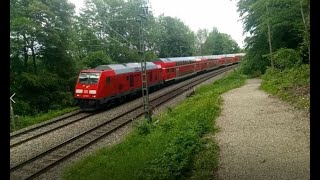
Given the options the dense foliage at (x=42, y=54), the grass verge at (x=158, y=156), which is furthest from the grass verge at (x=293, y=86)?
the dense foliage at (x=42, y=54)

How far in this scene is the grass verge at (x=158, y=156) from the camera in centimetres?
860

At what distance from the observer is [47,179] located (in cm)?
1023

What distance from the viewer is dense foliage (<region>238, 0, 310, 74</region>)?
77.0ft

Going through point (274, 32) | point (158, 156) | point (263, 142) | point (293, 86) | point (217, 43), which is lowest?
point (158, 156)

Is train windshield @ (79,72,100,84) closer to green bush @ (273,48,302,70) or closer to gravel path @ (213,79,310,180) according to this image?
gravel path @ (213,79,310,180)

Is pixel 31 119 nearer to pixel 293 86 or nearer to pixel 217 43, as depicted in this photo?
pixel 293 86

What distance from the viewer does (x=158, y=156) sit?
1007 centimetres

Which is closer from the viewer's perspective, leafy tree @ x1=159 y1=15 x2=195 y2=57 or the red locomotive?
the red locomotive

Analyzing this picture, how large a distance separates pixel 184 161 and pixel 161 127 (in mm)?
5918

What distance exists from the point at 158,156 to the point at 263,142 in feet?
10.9

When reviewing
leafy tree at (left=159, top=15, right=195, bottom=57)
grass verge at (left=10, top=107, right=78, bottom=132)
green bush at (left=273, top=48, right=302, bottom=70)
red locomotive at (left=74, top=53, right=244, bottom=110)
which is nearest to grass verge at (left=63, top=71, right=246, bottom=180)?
red locomotive at (left=74, top=53, right=244, bottom=110)

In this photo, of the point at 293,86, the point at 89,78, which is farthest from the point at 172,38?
the point at 293,86

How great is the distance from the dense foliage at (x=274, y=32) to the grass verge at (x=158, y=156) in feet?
33.4

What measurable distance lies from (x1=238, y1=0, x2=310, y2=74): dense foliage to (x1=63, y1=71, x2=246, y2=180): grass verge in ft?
33.4
